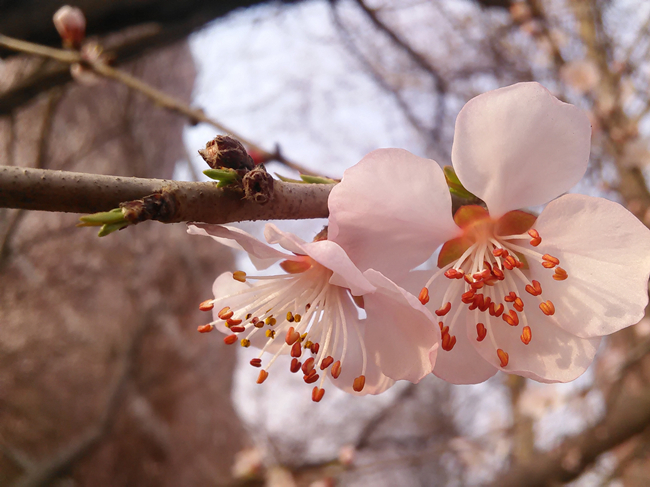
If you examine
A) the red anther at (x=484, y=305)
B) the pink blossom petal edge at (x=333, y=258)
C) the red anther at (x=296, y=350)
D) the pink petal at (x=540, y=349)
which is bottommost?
the pink petal at (x=540, y=349)

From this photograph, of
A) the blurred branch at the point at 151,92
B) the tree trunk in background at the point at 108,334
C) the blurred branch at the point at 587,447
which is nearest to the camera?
the blurred branch at the point at 151,92

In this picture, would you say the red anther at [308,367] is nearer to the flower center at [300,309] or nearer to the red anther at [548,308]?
the flower center at [300,309]

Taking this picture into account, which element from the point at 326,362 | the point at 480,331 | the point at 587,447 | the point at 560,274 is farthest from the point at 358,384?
the point at 587,447

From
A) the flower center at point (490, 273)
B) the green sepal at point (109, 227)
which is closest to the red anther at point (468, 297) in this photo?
the flower center at point (490, 273)

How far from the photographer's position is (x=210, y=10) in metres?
2.12

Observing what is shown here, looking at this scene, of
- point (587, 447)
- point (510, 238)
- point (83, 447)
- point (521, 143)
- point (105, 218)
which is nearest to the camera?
point (105, 218)

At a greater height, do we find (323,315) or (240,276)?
(240,276)

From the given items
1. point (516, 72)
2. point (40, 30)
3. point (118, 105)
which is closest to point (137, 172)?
point (118, 105)

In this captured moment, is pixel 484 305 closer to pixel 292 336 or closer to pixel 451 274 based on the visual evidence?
pixel 451 274

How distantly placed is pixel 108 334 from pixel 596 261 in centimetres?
448

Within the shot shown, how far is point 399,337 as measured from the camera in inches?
19.2

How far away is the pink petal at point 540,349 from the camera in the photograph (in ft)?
1.53

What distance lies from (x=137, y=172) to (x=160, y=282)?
5.33 ft

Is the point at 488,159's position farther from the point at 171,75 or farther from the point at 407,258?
the point at 171,75
